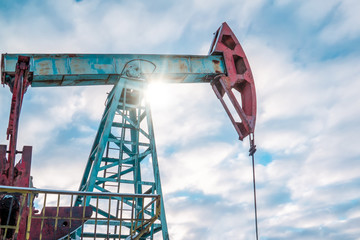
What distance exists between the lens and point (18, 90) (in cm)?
738

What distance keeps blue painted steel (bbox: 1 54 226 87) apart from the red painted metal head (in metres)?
0.21

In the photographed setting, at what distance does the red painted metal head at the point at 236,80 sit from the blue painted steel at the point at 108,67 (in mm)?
213

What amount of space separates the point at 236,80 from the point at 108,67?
2.97 meters

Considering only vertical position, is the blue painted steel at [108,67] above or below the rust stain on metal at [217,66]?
below

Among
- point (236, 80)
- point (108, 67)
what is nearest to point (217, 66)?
point (236, 80)

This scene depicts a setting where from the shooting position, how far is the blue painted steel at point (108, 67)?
8625 mm

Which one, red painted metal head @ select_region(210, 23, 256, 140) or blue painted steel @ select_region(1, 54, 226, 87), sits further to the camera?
red painted metal head @ select_region(210, 23, 256, 140)

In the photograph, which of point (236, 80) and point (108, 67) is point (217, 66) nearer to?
point (236, 80)

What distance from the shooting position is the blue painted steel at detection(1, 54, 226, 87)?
862cm

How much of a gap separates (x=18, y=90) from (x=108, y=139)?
7.27ft

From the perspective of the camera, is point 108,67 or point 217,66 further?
point 217,66

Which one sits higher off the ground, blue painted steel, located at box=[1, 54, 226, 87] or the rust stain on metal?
the rust stain on metal

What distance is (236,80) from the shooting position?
10.1 metres

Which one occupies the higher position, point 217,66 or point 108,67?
point 217,66
